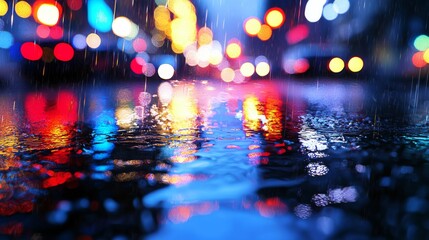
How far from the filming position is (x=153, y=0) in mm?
45406

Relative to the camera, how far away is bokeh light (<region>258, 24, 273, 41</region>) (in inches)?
1507

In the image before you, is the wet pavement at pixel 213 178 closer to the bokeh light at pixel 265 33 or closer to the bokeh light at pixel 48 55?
the bokeh light at pixel 48 55

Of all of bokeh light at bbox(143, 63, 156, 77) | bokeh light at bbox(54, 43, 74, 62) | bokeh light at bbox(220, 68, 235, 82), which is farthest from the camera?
bokeh light at bbox(220, 68, 235, 82)

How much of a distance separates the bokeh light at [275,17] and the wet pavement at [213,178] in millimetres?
28899

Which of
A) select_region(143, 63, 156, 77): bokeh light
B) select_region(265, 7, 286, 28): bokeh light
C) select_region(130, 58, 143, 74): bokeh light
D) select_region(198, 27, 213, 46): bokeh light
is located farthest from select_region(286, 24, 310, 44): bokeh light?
select_region(198, 27, 213, 46): bokeh light

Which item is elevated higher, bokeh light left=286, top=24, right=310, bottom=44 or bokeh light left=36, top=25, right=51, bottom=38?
bokeh light left=286, top=24, right=310, bottom=44

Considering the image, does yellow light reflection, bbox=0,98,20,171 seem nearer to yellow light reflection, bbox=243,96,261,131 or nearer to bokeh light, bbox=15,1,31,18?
yellow light reflection, bbox=243,96,261,131

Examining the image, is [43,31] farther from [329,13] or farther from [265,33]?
[265,33]

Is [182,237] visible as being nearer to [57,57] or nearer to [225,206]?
[225,206]

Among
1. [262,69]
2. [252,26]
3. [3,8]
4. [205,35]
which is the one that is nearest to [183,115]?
[3,8]

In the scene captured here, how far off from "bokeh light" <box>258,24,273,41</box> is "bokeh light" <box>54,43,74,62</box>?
883 inches

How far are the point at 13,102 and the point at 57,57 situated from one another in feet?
22.6

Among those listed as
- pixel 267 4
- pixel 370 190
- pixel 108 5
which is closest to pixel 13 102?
pixel 370 190

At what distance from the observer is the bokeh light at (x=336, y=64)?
23.1m
